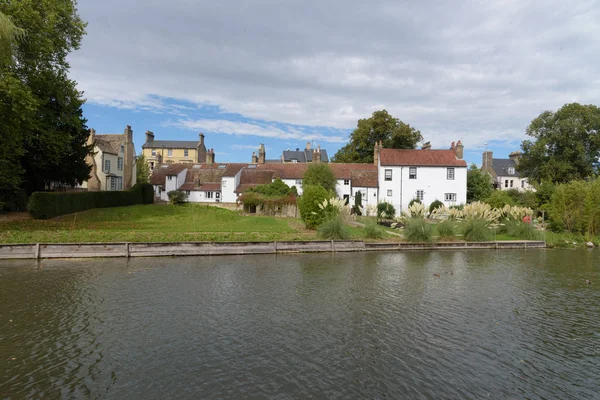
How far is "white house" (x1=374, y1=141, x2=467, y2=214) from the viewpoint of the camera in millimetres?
48125

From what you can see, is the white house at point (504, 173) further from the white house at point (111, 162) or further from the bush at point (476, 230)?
the white house at point (111, 162)

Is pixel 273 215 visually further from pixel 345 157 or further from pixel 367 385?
pixel 367 385

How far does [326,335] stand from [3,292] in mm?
11494

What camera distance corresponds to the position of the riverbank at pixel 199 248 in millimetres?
19469

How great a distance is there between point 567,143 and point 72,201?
58.1 metres

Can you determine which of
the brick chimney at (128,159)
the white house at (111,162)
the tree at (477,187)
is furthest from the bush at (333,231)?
the brick chimney at (128,159)

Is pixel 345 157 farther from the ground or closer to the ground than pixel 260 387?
farther from the ground

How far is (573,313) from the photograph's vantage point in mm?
11836

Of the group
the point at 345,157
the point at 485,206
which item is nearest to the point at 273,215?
the point at 485,206

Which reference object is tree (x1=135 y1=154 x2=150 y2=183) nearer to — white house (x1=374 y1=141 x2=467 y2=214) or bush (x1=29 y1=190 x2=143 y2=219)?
bush (x1=29 y1=190 x2=143 y2=219)

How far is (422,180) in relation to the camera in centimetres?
4847

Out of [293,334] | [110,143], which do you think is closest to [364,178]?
[110,143]

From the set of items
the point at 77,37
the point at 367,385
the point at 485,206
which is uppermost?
the point at 77,37

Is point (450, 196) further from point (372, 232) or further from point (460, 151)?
point (372, 232)
